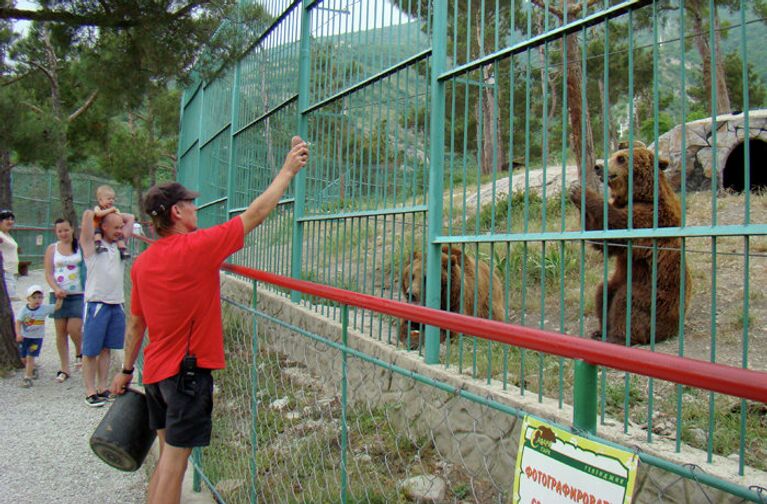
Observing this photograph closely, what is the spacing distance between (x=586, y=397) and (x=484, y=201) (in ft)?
27.0

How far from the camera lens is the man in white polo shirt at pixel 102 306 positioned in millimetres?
6379

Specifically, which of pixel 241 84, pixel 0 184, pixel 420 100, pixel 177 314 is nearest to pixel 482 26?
pixel 420 100

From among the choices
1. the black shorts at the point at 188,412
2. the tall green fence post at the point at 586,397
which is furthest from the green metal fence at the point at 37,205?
the tall green fence post at the point at 586,397

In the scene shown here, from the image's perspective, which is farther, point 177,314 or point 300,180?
point 300,180

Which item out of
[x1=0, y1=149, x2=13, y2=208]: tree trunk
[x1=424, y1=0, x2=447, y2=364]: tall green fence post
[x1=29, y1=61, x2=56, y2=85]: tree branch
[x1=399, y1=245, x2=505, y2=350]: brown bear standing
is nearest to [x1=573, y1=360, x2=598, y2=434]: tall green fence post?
[x1=424, y1=0, x2=447, y2=364]: tall green fence post

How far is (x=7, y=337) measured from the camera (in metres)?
8.00

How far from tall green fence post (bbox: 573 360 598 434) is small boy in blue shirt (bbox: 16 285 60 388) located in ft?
23.5

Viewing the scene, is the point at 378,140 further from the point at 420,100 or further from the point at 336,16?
the point at 336,16

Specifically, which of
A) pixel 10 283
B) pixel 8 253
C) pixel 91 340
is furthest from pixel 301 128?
pixel 10 283

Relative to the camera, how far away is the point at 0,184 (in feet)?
70.3

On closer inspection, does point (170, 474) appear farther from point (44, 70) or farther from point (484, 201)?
point (44, 70)

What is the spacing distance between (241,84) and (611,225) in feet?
22.8

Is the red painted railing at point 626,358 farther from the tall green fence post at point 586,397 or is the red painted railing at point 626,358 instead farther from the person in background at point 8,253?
the person in background at point 8,253

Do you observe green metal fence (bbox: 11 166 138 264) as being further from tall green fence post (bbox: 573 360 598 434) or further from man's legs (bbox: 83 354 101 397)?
tall green fence post (bbox: 573 360 598 434)
